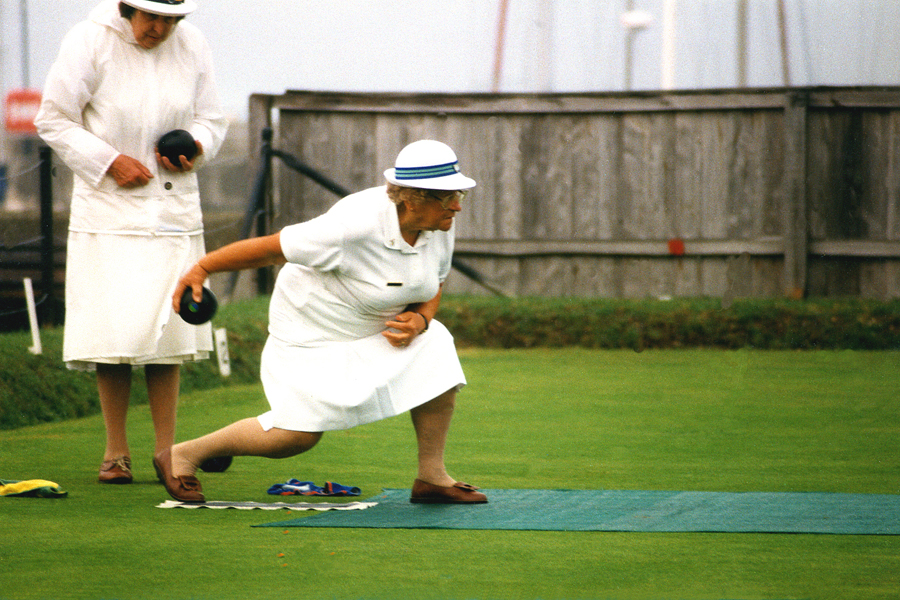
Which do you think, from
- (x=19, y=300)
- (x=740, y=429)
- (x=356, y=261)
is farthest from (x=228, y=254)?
(x=19, y=300)

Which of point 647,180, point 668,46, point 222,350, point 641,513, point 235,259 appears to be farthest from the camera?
point 668,46

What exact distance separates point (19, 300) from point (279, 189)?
10.4 ft

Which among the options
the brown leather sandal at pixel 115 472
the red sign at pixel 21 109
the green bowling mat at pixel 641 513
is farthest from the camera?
the red sign at pixel 21 109

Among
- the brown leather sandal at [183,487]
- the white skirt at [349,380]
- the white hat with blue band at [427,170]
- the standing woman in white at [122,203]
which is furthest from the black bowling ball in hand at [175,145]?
the brown leather sandal at [183,487]

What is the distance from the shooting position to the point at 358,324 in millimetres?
4305

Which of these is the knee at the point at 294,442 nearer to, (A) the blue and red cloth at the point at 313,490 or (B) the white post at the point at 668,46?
(A) the blue and red cloth at the point at 313,490

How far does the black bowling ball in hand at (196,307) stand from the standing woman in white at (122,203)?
52 cm

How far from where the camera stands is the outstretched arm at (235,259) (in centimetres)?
414

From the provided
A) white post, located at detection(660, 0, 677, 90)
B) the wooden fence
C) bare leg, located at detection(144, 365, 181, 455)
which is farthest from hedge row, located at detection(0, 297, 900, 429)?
white post, located at detection(660, 0, 677, 90)

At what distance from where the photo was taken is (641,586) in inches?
124

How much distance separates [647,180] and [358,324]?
6.81 meters

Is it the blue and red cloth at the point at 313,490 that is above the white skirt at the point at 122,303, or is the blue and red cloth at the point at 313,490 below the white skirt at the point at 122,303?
below

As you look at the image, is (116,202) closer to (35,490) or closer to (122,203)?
(122,203)

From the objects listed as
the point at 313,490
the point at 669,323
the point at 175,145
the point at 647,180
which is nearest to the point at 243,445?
the point at 313,490
